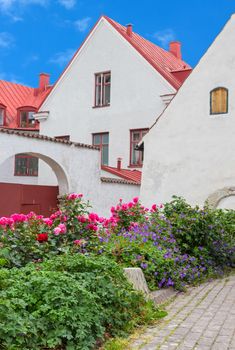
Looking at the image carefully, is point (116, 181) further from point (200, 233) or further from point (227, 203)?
point (200, 233)

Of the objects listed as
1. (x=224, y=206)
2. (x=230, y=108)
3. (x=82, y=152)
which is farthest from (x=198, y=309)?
(x=82, y=152)

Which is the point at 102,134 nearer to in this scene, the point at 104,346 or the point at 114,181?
the point at 114,181

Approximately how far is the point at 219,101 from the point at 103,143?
10673mm

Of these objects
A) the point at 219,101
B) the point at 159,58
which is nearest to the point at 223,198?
the point at 219,101

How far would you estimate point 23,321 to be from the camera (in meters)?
4.33

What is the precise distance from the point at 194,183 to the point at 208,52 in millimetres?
4651

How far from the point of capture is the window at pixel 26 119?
109ft

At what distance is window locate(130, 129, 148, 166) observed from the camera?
2555cm

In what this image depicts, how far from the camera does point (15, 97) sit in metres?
37.2

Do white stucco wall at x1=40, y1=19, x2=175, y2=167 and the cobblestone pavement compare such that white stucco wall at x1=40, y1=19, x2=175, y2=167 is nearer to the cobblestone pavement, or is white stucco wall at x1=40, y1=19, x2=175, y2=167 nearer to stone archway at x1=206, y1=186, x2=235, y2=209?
stone archway at x1=206, y1=186, x2=235, y2=209

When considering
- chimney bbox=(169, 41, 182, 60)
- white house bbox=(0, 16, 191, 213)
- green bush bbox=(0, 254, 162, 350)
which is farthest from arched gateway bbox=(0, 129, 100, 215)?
chimney bbox=(169, 41, 182, 60)

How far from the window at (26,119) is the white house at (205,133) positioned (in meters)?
16.5

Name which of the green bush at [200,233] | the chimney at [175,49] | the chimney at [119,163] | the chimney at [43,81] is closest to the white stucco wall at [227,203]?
the green bush at [200,233]

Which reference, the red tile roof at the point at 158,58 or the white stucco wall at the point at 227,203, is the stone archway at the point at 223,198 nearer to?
the white stucco wall at the point at 227,203
